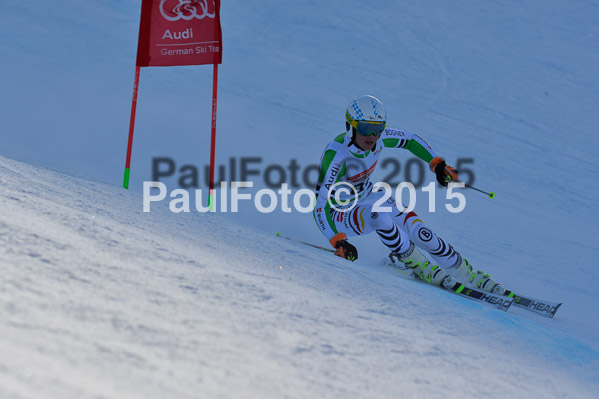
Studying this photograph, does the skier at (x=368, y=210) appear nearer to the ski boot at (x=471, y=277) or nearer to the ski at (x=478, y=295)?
the ski boot at (x=471, y=277)

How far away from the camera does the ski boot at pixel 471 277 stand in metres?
4.48

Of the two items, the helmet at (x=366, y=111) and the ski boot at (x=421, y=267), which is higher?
the helmet at (x=366, y=111)

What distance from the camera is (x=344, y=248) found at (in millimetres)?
4223

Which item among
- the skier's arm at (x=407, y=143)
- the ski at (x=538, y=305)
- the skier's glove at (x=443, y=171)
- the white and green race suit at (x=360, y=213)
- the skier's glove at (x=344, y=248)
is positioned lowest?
the ski at (x=538, y=305)

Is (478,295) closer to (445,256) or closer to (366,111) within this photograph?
(445,256)

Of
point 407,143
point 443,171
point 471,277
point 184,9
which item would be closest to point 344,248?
point 471,277

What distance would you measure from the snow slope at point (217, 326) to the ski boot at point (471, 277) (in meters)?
0.80

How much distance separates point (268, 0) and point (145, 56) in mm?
9275

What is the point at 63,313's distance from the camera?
75.5 inches

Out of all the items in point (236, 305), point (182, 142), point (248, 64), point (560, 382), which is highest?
point (248, 64)

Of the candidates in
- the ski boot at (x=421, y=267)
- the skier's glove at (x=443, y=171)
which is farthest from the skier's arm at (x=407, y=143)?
the ski boot at (x=421, y=267)

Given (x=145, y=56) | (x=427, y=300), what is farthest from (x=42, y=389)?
(x=145, y=56)

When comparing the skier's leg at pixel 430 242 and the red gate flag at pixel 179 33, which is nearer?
the skier's leg at pixel 430 242

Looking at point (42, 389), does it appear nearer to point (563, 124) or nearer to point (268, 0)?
point (563, 124)
